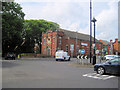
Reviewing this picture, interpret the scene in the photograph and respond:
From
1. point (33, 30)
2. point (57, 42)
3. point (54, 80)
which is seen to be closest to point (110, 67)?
point (54, 80)

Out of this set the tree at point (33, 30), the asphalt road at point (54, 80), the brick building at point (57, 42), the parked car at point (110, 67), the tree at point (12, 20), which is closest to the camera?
the asphalt road at point (54, 80)

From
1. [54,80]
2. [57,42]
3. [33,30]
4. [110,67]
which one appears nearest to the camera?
[54,80]

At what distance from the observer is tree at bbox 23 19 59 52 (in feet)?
164

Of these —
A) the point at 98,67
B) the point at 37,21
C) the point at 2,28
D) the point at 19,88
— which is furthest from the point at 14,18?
the point at 19,88

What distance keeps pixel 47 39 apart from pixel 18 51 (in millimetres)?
11939

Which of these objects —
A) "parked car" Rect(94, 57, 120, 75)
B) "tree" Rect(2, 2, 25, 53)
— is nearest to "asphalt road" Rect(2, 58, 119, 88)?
"parked car" Rect(94, 57, 120, 75)

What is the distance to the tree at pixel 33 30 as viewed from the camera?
164ft

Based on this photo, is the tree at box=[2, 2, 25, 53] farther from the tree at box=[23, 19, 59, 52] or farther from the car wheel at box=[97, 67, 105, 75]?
the car wheel at box=[97, 67, 105, 75]

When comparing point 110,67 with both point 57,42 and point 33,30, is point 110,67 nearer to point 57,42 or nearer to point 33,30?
point 57,42

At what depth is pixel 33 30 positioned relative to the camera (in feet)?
167

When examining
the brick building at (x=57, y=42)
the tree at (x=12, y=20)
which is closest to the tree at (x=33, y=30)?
the brick building at (x=57, y=42)

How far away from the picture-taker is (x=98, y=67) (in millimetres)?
11070

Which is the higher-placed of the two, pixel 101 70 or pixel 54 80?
pixel 101 70

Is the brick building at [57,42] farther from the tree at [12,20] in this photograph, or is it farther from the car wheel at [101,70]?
the car wheel at [101,70]
